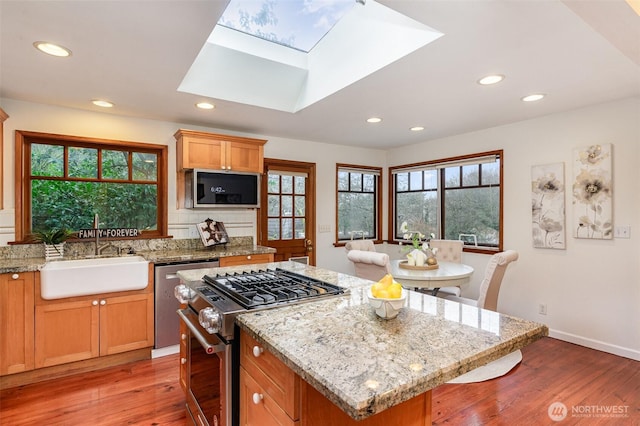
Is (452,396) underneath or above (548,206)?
underneath

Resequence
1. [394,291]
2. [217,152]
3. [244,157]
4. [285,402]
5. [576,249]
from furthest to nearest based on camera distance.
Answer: [244,157] → [217,152] → [576,249] → [394,291] → [285,402]

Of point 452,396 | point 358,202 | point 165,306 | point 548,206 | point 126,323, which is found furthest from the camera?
point 358,202

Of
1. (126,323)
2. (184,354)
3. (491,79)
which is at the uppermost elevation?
(491,79)

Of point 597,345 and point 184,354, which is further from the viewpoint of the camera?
point 597,345

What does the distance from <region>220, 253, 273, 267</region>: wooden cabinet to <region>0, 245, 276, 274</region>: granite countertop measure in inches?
1.4

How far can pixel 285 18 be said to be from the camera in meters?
2.63

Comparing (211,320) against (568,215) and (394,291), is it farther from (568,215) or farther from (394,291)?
(568,215)

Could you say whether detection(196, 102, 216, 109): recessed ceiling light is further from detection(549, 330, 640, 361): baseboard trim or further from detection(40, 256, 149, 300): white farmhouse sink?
detection(549, 330, 640, 361): baseboard trim

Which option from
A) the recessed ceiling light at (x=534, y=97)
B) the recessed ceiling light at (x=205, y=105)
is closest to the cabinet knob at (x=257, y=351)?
the recessed ceiling light at (x=205, y=105)

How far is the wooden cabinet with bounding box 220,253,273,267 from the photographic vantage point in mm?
3344

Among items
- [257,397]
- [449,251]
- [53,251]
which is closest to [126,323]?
[53,251]

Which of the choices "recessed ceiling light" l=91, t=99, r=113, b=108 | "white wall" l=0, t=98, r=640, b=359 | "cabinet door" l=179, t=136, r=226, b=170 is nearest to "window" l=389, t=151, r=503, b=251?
"white wall" l=0, t=98, r=640, b=359

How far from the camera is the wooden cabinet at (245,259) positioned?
3344mm

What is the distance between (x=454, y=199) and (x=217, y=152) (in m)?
3.14
